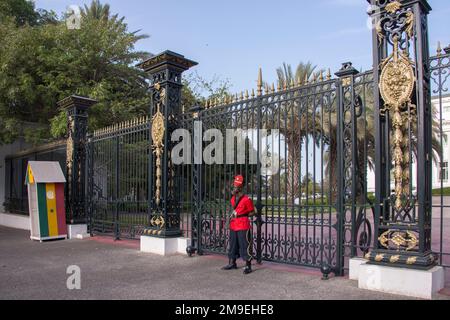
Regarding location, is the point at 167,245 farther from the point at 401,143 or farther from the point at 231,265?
the point at 401,143

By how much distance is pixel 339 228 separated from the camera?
6.08m

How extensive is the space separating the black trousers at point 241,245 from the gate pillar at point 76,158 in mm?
6730

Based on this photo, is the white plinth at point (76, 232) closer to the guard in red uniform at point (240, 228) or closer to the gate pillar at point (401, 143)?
the guard in red uniform at point (240, 228)

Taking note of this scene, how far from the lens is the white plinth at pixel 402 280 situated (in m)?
4.86

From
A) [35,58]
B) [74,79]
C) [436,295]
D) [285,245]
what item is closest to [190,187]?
[285,245]

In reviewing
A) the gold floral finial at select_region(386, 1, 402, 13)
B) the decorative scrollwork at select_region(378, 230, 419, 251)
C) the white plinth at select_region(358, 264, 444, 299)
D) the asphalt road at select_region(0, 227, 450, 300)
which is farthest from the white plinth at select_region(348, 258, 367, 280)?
the gold floral finial at select_region(386, 1, 402, 13)

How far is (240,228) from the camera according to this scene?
270 inches

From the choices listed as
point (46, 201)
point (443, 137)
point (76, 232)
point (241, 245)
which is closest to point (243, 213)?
point (241, 245)

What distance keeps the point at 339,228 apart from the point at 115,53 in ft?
45.0

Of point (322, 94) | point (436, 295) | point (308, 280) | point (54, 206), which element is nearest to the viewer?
point (436, 295)

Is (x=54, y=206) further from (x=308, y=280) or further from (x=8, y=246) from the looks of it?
(x=308, y=280)

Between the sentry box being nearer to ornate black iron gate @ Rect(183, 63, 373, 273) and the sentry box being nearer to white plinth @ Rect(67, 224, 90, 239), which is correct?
white plinth @ Rect(67, 224, 90, 239)

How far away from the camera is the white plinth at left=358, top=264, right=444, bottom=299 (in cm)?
486

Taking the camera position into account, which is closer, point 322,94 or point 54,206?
point 322,94
